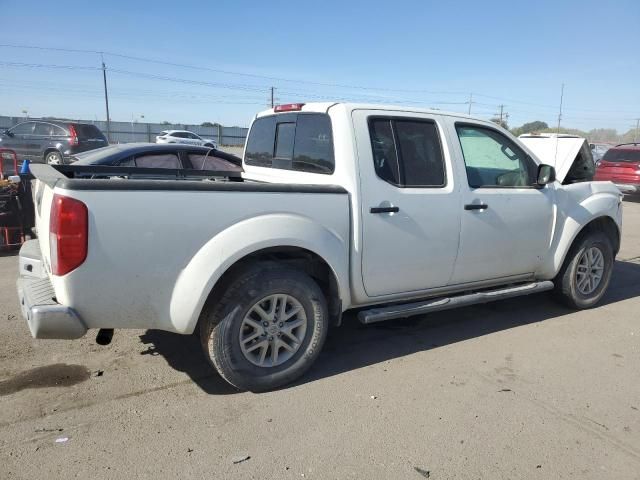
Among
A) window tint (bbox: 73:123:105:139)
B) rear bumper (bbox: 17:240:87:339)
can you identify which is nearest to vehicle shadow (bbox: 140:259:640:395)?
rear bumper (bbox: 17:240:87:339)

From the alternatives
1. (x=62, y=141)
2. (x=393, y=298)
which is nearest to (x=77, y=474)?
(x=393, y=298)

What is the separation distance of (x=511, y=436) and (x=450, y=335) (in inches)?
62.7

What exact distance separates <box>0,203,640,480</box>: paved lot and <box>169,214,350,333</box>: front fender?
67 cm

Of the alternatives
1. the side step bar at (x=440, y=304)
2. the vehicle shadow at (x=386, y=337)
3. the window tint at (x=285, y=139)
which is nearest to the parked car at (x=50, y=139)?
the window tint at (x=285, y=139)

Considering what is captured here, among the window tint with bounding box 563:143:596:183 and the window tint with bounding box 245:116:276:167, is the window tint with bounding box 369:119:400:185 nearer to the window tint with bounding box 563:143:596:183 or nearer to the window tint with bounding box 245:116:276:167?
the window tint with bounding box 245:116:276:167

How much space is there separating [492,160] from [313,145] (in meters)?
1.65

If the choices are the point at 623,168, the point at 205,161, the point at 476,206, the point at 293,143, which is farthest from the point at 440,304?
the point at 623,168

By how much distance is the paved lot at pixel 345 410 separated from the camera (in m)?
2.76

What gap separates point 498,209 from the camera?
4.39 m

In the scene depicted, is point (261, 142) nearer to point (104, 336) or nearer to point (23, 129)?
point (104, 336)

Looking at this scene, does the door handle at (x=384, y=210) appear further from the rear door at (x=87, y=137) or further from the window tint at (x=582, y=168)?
the rear door at (x=87, y=137)

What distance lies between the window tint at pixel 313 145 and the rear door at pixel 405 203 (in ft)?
0.81

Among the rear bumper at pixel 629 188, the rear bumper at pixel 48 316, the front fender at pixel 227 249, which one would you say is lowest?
the rear bumper at pixel 629 188

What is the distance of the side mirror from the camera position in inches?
183
